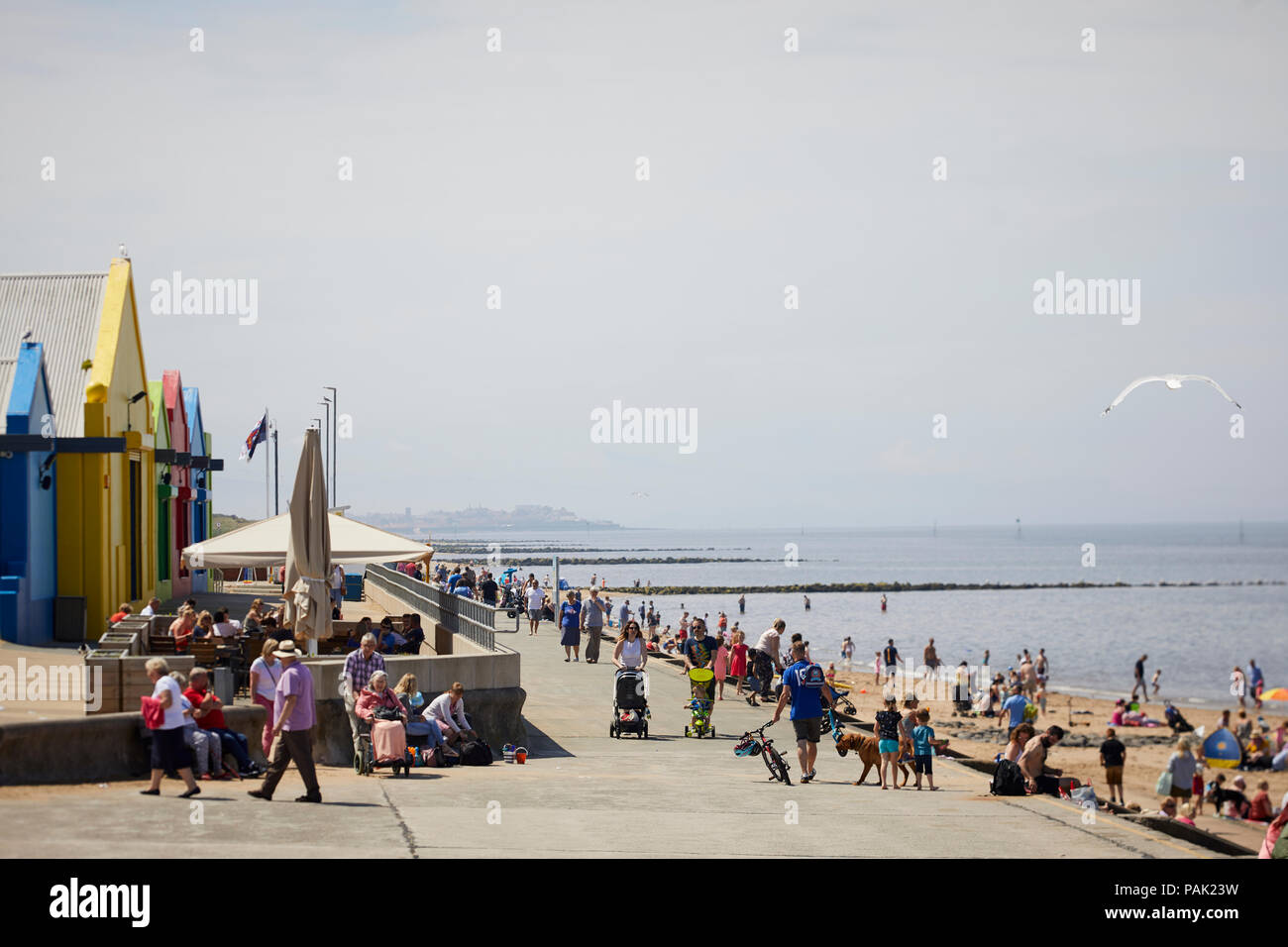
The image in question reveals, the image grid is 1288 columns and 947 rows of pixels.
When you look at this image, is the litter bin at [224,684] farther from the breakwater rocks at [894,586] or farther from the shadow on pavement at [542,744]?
the breakwater rocks at [894,586]

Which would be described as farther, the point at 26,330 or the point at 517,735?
the point at 26,330

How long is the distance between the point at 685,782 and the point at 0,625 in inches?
505

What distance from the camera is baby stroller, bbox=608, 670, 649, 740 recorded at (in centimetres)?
1939

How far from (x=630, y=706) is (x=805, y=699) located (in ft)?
17.1

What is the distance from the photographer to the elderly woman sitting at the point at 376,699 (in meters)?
13.7

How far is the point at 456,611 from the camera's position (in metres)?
21.2

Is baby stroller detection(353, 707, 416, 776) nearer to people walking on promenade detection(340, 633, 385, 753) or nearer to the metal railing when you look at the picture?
people walking on promenade detection(340, 633, 385, 753)

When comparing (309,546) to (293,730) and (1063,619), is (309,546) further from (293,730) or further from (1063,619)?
(1063,619)

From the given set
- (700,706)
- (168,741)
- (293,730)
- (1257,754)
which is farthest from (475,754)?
(1257,754)

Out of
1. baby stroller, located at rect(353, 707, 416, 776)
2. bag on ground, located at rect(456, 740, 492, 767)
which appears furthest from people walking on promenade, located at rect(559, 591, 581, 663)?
baby stroller, located at rect(353, 707, 416, 776)

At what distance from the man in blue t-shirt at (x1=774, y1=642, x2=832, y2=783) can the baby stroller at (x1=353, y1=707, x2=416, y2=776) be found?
430cm

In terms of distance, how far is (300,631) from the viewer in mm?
15391
